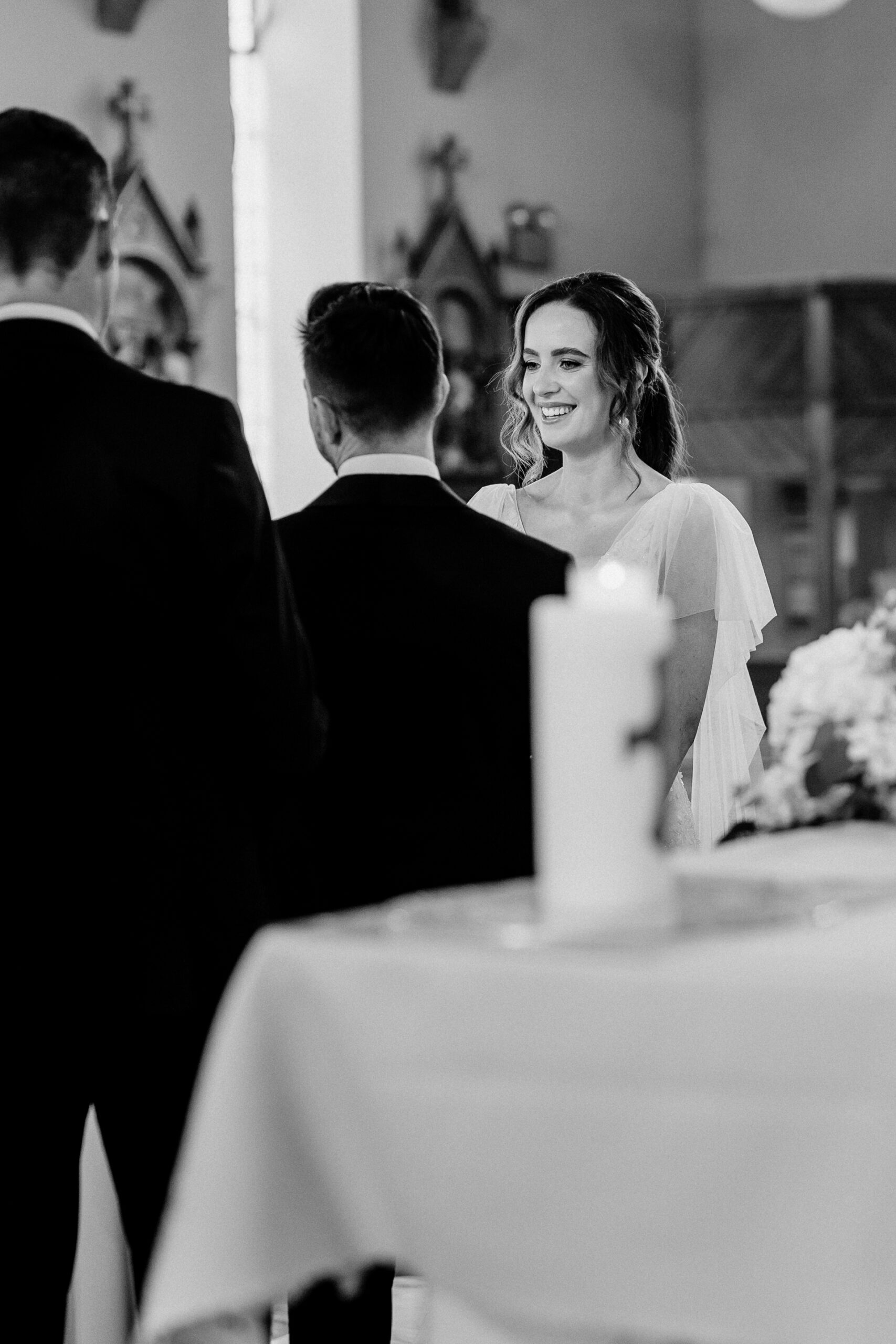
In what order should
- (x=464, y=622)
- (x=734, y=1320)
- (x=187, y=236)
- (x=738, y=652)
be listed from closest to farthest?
(x=734, y=1320) → (x=464, y=622) → (x=738, y=652) → (x=187, y=236)

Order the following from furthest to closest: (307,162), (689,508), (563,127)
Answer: (563,127) → (307,162) → (689,508)

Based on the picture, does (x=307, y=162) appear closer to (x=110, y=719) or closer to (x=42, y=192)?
(x=42, y=192)

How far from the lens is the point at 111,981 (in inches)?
96.3

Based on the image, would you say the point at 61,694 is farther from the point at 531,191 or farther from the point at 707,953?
the point at 531,191

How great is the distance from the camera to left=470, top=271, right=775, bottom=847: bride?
4043 millimetres

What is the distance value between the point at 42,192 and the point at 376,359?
518 mm

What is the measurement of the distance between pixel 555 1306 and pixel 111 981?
127cm

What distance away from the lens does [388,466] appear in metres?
2.79

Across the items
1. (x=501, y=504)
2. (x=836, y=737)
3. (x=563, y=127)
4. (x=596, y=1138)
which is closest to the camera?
(x=596, y=1138)

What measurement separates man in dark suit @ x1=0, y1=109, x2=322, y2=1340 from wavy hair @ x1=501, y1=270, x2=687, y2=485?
1663mm

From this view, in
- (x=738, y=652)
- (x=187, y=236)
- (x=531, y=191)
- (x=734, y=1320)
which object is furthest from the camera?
(x=531, y=191)

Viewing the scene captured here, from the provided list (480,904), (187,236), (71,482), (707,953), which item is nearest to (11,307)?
(71,482)

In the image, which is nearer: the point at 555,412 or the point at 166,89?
the point at 555,412

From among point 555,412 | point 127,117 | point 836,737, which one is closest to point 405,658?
point 836,737
